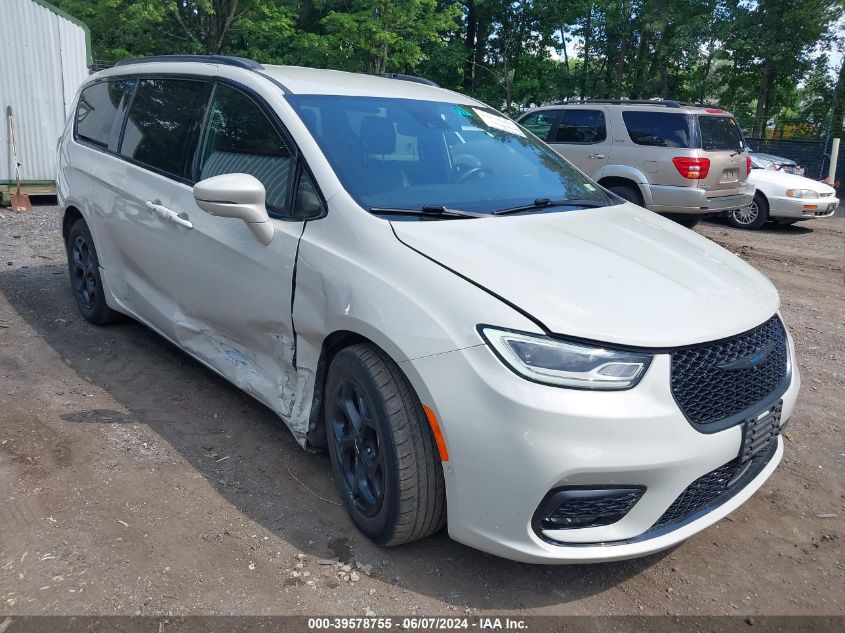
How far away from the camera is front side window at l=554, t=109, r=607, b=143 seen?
11.2m

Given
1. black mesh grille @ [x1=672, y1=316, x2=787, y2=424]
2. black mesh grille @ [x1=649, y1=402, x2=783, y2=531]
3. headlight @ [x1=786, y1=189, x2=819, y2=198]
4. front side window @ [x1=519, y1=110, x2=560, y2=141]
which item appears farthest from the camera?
headlight @ [x1=786, y1=189, x2=819, y2=198]

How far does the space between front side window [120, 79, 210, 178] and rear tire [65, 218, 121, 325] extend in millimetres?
854

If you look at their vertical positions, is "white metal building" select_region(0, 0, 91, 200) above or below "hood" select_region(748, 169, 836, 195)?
above

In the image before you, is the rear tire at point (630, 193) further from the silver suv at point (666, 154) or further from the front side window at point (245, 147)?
the front side window at point (245, 147)

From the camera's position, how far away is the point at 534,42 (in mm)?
28859

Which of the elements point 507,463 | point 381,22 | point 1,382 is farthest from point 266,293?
point 381,22

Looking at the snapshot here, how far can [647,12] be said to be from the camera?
2733 centimetres

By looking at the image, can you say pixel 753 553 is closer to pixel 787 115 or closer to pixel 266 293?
pixel 266 293

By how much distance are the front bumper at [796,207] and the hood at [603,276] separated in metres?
9.69

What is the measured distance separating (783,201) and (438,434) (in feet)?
36.8

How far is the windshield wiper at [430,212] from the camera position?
9.68 ft

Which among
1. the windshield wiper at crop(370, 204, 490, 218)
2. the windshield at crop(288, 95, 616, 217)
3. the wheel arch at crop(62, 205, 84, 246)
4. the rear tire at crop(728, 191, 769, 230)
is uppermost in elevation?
the windshield at crop(288, 95, 616, 217)

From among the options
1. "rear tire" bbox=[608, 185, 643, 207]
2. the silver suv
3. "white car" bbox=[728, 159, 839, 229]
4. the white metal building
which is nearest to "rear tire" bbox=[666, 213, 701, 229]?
the silver suv

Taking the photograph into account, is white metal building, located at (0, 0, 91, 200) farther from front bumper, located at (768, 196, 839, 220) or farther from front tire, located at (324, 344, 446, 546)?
front bumper, located at (768, 196, 839, 220)
